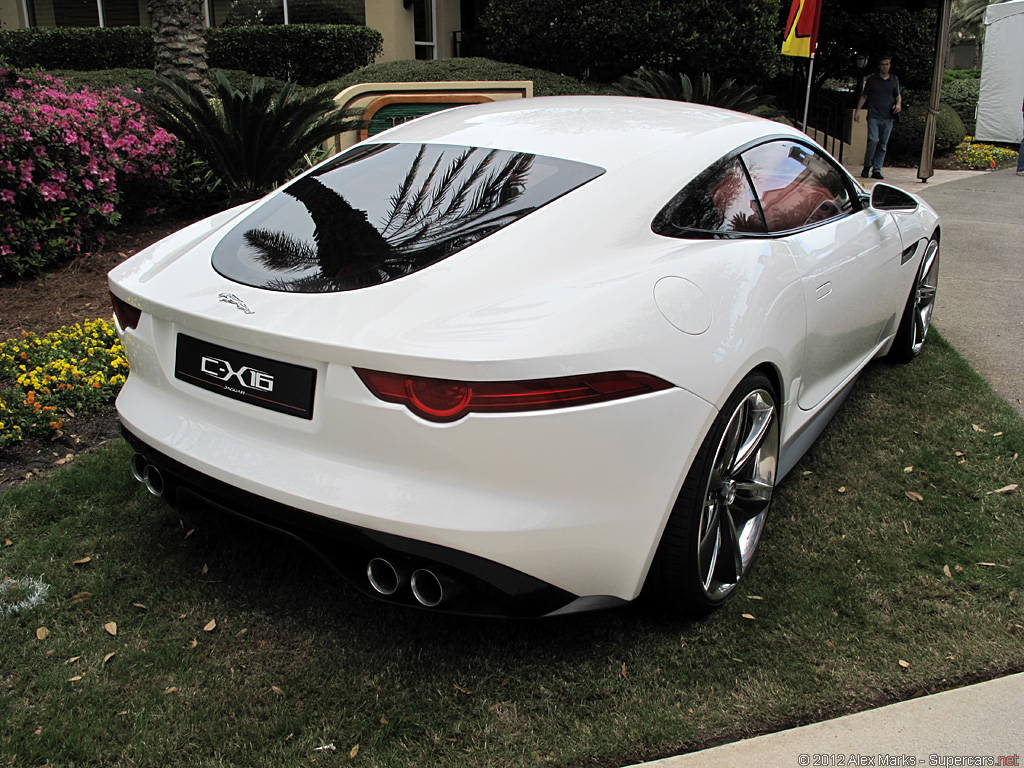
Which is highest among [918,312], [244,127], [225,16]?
[225,16]

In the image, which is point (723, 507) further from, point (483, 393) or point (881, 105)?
point (881, 105)

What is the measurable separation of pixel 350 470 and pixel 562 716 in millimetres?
872

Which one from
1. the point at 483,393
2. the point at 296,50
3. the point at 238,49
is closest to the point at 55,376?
the point at 483,393

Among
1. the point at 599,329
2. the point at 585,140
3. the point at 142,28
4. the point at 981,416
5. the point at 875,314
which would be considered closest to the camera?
the point at 599,329

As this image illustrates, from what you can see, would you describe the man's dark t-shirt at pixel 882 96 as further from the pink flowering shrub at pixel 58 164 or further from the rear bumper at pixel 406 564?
the rear bumper at pixel 406 564

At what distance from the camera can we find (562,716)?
7.71 feet

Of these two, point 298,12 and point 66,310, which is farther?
point 298,12

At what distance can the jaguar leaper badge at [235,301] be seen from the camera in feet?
7.68

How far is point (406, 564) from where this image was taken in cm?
222

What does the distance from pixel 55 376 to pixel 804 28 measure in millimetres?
8895

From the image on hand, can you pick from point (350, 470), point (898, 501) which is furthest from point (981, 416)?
point (350, 470)

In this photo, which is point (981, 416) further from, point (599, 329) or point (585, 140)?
point (599, 329)

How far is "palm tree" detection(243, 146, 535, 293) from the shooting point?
243 centimetres

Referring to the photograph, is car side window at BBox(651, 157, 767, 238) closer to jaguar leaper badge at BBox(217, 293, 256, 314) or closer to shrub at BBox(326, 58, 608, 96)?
jaguar leaper badge at BBox(217, 293, 256, 314)
